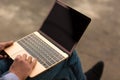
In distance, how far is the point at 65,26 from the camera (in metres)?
1.31

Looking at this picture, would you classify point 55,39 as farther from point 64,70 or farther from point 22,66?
point 22,66

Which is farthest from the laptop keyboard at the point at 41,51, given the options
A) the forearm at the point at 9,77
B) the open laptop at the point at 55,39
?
the forearm at the point at 9,77

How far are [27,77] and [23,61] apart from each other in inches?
2.7

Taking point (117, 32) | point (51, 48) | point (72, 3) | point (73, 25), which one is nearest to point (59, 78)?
point (51, 48)

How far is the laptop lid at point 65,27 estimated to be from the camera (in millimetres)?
1244

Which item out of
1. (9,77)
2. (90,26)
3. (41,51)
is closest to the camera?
(9,77)

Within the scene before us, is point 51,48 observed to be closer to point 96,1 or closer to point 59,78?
point 59,78

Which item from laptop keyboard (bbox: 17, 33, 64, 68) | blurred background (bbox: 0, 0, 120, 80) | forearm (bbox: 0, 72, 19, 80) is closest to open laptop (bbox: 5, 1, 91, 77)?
laptop keyboard (bbox: 17, 33, 64, 68)

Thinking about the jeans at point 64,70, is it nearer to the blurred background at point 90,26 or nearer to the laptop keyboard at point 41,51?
the laptop keyboard at point 41,51

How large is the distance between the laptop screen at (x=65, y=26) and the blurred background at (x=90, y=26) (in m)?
0.74

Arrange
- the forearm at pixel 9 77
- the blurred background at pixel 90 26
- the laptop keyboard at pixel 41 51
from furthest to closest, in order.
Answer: the blurred background at pixel 90 26, the laptop keyboard at pixel 41 51, the forearm at pixel 9 77

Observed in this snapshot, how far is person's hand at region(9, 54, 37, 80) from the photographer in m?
1.09

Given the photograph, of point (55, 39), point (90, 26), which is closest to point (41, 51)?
point (55, 39)

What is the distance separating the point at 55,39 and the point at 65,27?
74 millimetres
